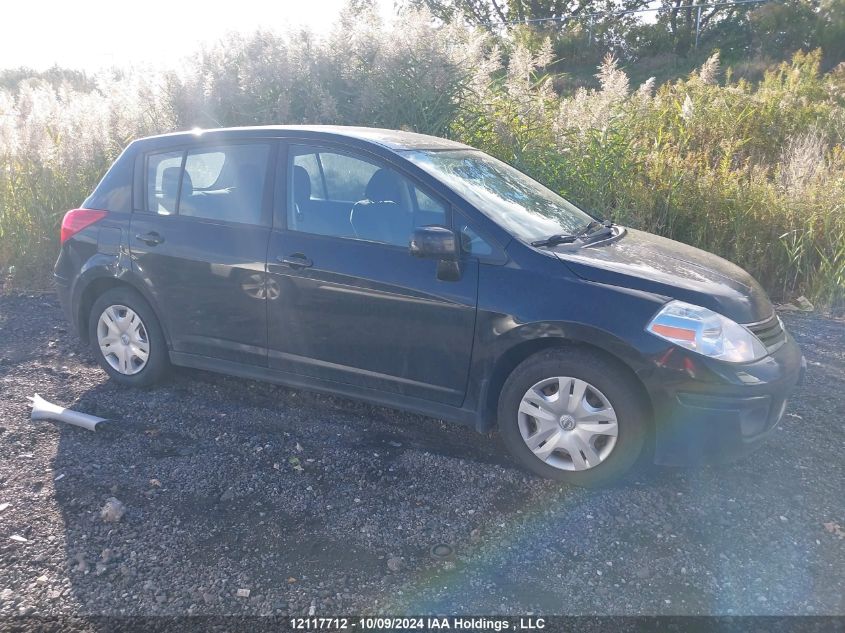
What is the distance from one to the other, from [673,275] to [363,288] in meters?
1.63

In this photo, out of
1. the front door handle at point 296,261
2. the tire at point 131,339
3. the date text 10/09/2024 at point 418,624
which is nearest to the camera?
the date text 10/09/2024 at point 418,624

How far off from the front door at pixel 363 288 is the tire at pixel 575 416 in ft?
1.12

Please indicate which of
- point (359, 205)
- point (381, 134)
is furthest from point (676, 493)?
point (381, 134)

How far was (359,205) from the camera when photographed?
13.5 feet

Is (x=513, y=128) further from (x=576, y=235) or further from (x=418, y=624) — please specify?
(x=418, y=624)

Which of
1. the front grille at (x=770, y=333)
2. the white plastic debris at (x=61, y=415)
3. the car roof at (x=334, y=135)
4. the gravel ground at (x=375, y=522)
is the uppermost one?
the car roof at (x=334, y=135)

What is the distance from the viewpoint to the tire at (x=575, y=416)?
11.2 feet

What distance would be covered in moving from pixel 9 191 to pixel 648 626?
27.6 ft

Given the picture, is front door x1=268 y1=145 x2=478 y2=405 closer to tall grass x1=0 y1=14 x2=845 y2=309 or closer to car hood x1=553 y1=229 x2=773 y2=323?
car hood x1=553 y1=229 x2=773 y2=323

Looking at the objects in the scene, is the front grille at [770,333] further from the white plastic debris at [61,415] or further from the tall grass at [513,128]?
the white plastic debris at [61,415]

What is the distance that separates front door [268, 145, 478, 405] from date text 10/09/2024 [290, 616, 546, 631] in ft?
4.42

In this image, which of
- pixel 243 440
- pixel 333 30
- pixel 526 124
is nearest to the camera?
pixel 243 440

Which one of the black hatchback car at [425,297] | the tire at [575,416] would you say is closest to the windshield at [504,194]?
the black hatchback car at [425,297]

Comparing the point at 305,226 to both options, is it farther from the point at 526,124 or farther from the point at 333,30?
the point at 333,30
